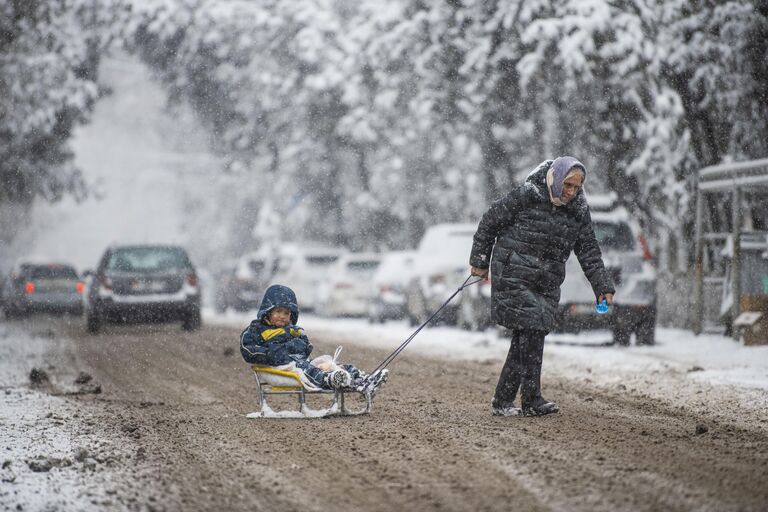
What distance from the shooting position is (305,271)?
2892cm

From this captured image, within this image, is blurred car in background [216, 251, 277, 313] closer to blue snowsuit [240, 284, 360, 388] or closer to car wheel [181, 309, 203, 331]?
car wheel [181, 309, 203, 331]

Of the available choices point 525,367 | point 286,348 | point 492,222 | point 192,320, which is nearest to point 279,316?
point 286,348

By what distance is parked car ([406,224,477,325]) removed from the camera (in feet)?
66.6

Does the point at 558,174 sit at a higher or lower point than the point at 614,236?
higher

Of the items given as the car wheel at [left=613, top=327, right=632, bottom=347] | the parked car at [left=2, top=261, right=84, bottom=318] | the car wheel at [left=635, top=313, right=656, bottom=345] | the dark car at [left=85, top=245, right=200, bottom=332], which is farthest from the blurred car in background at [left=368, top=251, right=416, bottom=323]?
the parked car at [left=2, top=261, right=84, bottom=318]

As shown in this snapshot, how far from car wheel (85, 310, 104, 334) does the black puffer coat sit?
14.2 m

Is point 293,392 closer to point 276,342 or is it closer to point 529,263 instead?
point 276,342

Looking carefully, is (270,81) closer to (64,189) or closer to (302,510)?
(64,189)

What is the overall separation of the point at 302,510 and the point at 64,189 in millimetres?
30088

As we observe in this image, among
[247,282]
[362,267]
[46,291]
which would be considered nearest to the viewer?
[362,267]

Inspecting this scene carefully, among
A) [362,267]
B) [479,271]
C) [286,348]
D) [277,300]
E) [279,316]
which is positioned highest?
[479,271]

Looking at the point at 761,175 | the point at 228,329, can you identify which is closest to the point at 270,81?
the point at 228,329

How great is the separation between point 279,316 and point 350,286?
17775mm

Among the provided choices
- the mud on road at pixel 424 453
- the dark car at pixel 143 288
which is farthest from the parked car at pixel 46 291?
the mud on road at pixel 424 453
